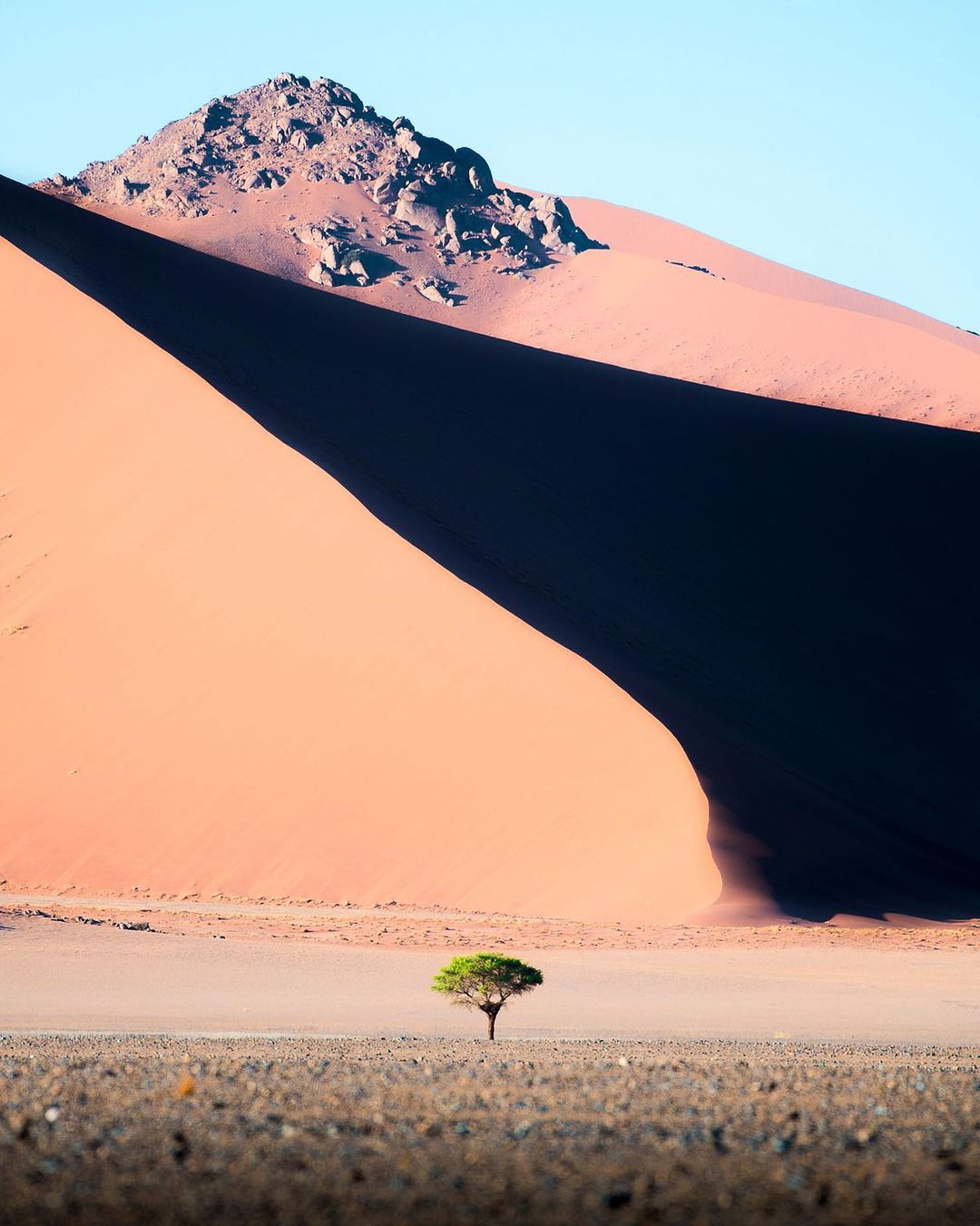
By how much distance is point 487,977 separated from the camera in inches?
397

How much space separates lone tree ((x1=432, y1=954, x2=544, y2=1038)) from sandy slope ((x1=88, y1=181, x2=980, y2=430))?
48.2 meters

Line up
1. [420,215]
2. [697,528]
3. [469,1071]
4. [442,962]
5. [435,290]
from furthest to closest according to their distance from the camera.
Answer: [420,215] → [435,290] → [697,528] → [442,962] → [469,1071]

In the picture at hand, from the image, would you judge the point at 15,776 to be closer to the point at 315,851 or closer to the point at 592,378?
the point at 315,851

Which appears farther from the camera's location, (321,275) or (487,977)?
(321,275)

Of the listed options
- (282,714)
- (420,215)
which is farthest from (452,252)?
(282,714)

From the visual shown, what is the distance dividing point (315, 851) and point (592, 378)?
83.7 feet

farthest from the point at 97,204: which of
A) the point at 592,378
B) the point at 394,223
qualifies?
the point at 592,378

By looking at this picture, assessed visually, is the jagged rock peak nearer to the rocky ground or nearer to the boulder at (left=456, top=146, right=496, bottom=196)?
the boulder at (left=456, top=146, right=496, bottom=196)

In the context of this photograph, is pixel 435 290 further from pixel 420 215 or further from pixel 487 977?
pixel 487 977

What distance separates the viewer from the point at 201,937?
13328 mm

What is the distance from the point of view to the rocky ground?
4.24 m

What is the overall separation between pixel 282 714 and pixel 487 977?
30.1 ft

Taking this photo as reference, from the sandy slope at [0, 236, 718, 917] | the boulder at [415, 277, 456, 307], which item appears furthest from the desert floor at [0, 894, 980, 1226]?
the boulder at [415, 277, 456, 307]

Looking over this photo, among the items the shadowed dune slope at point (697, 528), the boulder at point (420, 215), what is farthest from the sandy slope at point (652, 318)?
the shadowed dune slope at point (697, 528)
